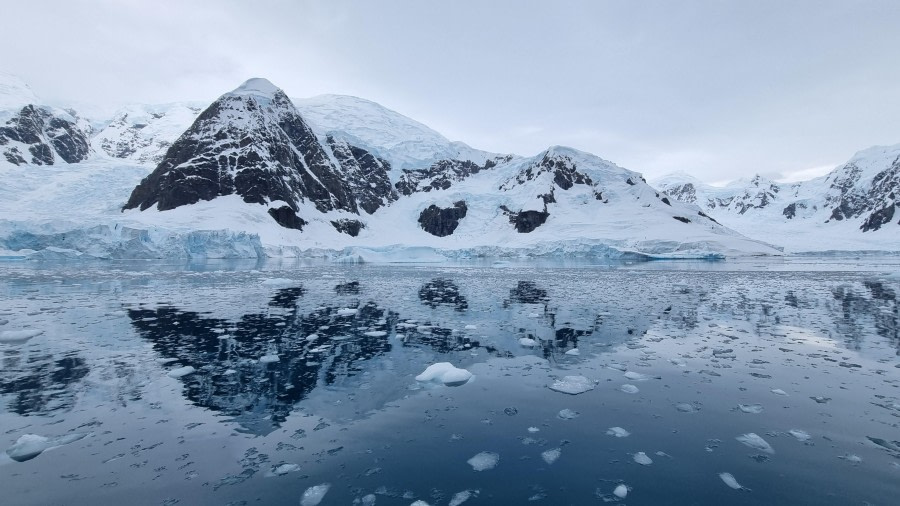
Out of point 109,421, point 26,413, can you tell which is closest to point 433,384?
point 109,421

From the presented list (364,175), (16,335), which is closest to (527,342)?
(16,335)

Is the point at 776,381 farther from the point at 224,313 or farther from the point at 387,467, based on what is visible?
the point at 224,313

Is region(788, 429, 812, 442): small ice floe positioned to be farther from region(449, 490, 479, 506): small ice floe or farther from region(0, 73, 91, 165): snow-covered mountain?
region(0, 73, 91, 165): snow-covered mountain

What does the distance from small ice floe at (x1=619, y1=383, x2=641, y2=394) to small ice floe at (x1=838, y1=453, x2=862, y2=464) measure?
9.01 ft

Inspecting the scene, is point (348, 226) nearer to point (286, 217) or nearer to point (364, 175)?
point (286, 217)

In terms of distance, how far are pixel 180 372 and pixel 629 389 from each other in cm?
838

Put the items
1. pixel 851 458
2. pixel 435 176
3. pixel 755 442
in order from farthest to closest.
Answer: pixel 435 176 < pixel 755 442 < pixel 851 458

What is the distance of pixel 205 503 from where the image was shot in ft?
13.8

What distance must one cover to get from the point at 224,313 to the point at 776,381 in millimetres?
15705

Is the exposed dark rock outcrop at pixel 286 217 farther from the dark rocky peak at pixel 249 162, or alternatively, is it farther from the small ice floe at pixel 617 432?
the small ice floe at pixel 617 432

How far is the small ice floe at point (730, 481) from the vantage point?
4.45 metres

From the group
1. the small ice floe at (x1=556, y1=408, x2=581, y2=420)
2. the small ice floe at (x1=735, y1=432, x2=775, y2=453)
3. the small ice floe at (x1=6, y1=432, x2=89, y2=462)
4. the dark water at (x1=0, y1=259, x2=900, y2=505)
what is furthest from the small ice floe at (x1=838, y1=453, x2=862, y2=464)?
the small ice floe at (x1=6, y1=432, x2=89, y2=462)

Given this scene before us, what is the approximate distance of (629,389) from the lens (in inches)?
295

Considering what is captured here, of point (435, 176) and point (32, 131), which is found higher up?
point (32, 131)
